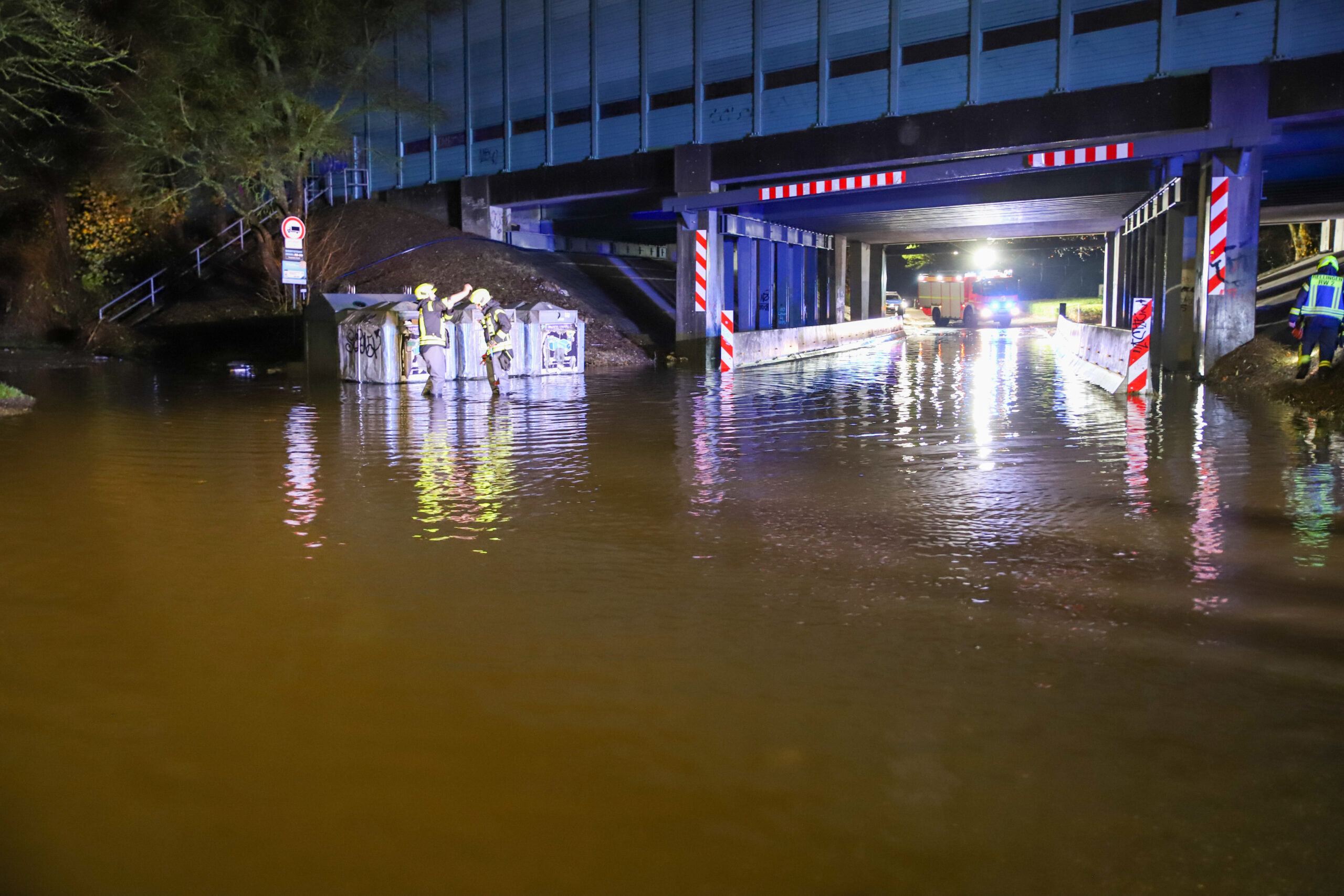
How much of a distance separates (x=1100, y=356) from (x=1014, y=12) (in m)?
9.32

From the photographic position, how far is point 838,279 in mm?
42438

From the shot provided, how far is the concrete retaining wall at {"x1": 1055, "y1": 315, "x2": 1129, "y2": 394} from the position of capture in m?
16.6

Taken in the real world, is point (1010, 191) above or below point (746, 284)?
above

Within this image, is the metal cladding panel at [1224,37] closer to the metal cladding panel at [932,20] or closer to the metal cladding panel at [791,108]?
the metal cladding panel at [932,20]

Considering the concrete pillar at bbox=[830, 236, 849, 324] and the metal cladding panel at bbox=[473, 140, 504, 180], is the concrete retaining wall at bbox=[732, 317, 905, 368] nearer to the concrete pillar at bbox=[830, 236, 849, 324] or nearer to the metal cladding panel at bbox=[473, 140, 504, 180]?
the concrete pillar at bbox=[830, 236, 849, 324]

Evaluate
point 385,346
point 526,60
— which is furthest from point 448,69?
point 385,346

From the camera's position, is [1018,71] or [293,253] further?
[1018,71]

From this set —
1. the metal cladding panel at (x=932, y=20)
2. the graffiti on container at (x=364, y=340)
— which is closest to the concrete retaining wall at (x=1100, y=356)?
the metal cladding panel at (x=932, y=20)

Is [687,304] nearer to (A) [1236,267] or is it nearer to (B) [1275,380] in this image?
(A) [1236,267]

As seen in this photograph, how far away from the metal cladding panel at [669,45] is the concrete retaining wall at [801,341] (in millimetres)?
6395

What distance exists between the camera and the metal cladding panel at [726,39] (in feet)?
94.3

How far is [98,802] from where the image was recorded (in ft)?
10.5

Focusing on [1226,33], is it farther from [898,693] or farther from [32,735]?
[32,735]

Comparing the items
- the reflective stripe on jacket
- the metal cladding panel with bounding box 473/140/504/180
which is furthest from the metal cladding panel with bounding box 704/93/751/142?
the reflective stripe on jacket
